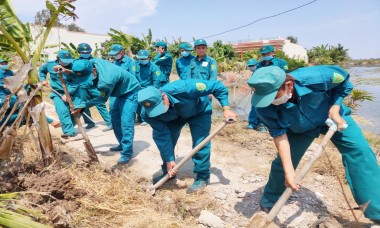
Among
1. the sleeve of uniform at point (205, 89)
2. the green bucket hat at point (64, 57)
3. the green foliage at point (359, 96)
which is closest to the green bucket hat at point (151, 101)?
the sleeve of uniform at point (205, 89)

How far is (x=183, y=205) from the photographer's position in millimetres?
3295

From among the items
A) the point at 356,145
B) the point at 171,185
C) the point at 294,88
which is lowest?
the point at 171,185

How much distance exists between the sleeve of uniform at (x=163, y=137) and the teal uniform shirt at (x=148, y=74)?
3.13 metres

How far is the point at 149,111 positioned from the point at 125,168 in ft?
5.16

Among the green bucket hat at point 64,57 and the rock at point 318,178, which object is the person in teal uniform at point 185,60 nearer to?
the green bucket hat at point 64,57

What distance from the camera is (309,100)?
2.58m


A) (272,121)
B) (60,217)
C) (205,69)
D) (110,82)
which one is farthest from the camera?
(205,69)

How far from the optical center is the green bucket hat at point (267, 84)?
223 cm

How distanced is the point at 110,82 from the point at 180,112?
1241 millimetres

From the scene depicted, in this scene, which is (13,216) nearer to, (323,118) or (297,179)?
(297,179)

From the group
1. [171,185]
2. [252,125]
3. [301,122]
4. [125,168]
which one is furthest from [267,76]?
[252,125]

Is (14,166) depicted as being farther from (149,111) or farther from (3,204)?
(149,111)

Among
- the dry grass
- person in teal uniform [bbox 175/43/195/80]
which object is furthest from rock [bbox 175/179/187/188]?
person in teal uniform [bbox 175/43/195/80]

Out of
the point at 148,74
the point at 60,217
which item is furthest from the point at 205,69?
the point at 60,217
